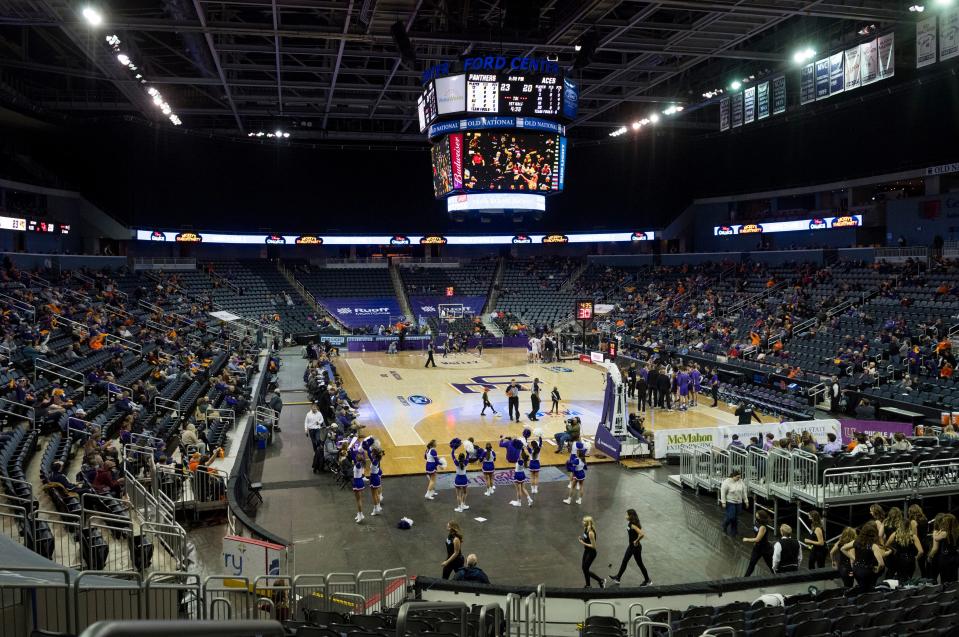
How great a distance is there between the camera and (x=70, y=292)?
32250 mm

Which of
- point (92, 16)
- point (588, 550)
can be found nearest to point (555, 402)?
point (588, 550)

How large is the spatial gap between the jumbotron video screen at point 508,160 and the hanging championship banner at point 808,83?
9785 millimetres

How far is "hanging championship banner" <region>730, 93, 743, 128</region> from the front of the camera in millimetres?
33206

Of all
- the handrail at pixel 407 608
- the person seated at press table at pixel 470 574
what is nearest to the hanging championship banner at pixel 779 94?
the person seated at press table at pixel 470 574

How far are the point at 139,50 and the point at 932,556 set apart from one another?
111 feet

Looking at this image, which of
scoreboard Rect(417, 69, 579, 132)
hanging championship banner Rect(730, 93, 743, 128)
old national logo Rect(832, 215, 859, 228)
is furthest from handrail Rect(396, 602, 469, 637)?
old national logo Rect(832, 215, 859, 228)

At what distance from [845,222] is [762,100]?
1459 centimetres

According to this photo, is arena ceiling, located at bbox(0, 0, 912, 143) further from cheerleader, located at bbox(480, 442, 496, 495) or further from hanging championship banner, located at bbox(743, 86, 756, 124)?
cheerleader, located at bbox(480, 442, 496, 495)

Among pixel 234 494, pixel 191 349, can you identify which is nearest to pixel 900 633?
pixel 234 494

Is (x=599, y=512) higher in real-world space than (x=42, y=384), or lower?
lower

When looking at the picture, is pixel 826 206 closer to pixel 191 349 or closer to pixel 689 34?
pixel 689 34

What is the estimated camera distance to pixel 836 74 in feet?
86.5

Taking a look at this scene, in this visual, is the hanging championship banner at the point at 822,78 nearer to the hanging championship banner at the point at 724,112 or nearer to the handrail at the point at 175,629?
the hanging championship banner at the point at 724,112

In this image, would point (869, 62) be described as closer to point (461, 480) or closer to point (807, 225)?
point (461, 480)
